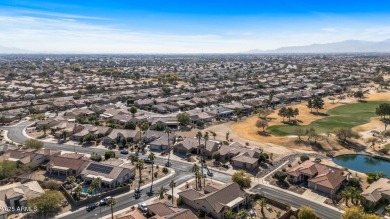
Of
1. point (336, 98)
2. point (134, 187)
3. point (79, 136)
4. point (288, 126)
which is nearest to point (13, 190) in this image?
point (134, 187)

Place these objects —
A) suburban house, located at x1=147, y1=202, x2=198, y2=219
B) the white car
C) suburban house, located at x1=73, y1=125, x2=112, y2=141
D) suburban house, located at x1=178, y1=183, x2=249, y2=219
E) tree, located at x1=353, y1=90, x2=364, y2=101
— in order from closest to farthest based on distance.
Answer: suburban house, located at x1=147, y1=202, x2=198, y2=219 → suburban house, located at x1=178, y1=183, x2=249, y2=219 → the white car → suburban house, located at x1=73, y1=125, x2=112, y2=141 → tree, located at x1=353, y1=90, x2=364, y2=101

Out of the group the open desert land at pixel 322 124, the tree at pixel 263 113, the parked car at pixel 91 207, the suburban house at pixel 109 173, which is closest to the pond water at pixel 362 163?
the open desert land at pixel 322 124

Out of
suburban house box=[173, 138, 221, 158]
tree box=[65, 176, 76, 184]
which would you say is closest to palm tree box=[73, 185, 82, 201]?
tree box=[65, 176, 76, 184]

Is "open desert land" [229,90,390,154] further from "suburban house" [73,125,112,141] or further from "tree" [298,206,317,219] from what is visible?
"tree" [298,206,317,219]

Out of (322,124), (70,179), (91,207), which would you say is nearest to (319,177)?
(91,207)

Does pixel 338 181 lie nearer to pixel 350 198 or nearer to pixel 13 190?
pixel 350 198

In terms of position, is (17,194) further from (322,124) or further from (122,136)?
(322,124)
